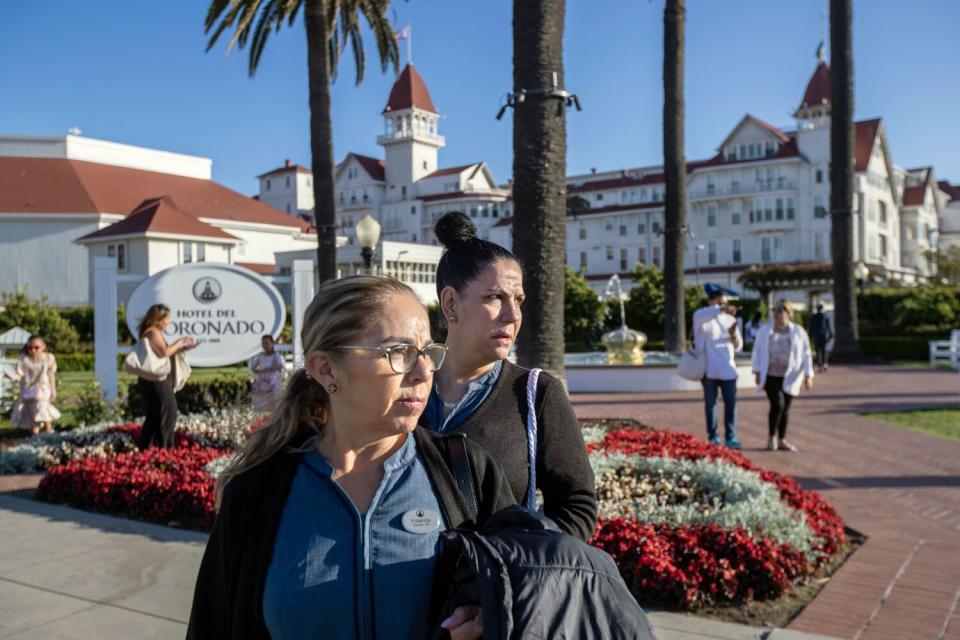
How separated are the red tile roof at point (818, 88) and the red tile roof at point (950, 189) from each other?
3917 cm

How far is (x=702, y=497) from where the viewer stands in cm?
664

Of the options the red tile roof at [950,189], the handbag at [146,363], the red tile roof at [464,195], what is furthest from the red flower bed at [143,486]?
the red tile roof at [950,189]

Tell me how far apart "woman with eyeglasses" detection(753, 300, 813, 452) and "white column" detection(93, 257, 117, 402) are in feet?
29.8

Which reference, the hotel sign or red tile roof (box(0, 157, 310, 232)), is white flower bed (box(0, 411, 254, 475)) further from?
red tile roof (box(0, 157, 310, 232))

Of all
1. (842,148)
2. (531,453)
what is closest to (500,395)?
(531,453)

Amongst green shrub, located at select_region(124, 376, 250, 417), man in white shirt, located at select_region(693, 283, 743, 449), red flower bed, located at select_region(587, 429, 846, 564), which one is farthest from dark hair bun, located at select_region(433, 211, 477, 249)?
green shrub, located at select_region(124, 376, 250, 417)

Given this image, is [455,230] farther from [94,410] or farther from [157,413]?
[94,410]

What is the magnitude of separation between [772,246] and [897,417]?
5644 cm

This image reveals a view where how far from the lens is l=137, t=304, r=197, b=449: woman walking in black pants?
361 inches

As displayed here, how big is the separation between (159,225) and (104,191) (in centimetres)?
1097

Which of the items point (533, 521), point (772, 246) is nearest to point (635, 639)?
point (533, 521)

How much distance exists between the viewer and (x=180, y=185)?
2375 inches

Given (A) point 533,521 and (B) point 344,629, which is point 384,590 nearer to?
(B) point 344,629

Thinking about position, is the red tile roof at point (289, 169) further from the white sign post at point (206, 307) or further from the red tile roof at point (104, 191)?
the white sign post at point (206, 307)
